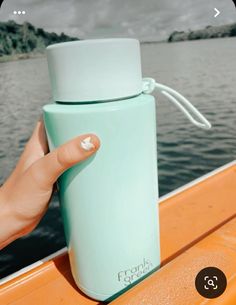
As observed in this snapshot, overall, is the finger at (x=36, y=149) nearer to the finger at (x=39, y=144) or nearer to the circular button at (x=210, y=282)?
the finger at (x=39, y=144)

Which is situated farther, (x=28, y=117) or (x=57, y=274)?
(x=28, y=117)

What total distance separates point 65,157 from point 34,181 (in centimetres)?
7

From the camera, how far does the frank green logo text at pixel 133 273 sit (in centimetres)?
51

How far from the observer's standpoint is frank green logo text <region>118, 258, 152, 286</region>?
510 millimetres

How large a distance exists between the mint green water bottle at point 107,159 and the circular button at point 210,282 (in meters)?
0.10

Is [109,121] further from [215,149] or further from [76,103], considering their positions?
[215,149]

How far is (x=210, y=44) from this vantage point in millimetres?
12367

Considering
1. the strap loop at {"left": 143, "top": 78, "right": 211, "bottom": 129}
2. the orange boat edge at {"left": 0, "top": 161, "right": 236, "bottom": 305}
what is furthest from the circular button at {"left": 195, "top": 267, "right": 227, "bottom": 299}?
the strap loop at {"left": 143, "top": 78, "right": 211, "bottom": 129}

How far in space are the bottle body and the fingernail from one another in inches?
0.8

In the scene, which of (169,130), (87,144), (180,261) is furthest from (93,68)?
(169,130)

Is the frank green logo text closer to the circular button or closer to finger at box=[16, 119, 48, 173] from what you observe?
the circular button

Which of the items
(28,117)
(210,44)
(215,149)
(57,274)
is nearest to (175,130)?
(215,149)

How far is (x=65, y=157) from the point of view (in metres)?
0.42

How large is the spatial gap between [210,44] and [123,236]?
13.0 metres
